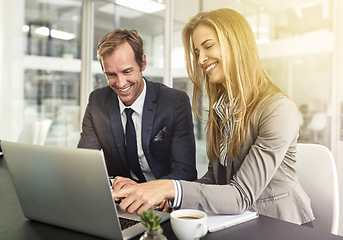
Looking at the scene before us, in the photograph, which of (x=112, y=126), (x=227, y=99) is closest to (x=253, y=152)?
(x=227, y=99)

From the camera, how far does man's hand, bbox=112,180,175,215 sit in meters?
0.94

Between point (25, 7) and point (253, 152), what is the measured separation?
459 centimetres

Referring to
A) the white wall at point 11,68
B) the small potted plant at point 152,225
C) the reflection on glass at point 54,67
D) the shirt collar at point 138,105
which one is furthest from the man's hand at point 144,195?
the reflection on glass at point 54,67

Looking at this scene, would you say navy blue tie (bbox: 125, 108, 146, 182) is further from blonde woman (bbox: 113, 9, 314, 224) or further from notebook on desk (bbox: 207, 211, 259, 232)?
notebook on desk (bbox: 207, 211, 259, 232)

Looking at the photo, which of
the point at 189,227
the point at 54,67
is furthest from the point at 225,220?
the point at 54,67

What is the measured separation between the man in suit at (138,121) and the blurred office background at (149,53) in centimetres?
153

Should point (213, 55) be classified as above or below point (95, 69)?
below

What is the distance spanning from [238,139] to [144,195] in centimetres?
47

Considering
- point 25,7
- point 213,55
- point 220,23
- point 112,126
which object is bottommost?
point 112,126

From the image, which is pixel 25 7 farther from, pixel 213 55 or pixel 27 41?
pixel 213 55

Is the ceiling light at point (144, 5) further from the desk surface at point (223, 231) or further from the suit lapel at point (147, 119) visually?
the desk surface at point (223, 231)

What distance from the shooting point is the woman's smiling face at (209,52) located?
136 cm

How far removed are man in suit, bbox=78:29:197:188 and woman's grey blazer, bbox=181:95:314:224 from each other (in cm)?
46

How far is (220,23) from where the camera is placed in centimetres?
131
